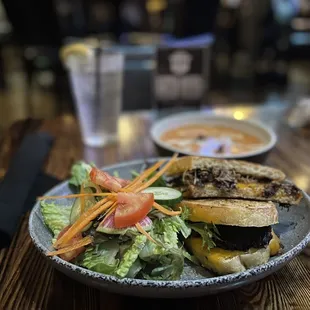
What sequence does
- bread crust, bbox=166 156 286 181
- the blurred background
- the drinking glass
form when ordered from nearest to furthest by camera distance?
bread crust, bbox=166 156 286 181 → the drinking glass → the blurred background

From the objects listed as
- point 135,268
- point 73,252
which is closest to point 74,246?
point 73,252

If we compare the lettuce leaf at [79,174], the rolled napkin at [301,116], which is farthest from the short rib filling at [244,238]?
the rolled napkin at [301,116]

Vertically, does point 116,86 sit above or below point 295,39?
above

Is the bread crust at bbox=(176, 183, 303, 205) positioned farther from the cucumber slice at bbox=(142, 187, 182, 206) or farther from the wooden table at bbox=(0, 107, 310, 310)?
the wooden table at bbox=(0, 107, 310, 310)

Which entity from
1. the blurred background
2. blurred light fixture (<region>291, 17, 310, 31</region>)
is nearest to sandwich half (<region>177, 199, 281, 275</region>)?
the blurred background

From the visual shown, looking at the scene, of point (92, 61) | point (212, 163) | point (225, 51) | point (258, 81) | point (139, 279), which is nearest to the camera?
point (139, 279)

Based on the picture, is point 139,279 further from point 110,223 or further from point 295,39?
point 295,39

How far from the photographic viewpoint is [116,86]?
1673 millimetres

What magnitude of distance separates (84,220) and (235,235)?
0.90 ft

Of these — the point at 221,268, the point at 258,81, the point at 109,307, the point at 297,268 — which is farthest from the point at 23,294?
the point at 258,81

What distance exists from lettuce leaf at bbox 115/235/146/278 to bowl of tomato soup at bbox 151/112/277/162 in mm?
498

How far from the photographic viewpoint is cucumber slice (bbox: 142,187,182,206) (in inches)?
34.4

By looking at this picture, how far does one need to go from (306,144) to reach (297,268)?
0.83 m

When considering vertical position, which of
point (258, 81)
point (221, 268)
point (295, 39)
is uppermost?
point (221, 268)
